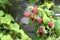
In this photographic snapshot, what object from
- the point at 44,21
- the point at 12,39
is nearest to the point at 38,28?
the point at 44,21

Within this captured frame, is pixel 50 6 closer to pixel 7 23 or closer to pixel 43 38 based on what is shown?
pixel 43 38

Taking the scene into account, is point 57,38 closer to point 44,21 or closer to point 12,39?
point 44,21

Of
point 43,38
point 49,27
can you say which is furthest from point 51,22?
point 43,38

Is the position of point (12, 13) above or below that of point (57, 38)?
above

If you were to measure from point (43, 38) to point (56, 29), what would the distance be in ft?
0.85

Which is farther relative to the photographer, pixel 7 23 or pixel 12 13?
pixel 12 13

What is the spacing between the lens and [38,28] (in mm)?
2266

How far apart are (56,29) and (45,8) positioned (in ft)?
1.13

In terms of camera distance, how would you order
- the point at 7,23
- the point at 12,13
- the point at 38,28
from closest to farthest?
the point at 7,23, the point at 38,28, the point at 12,13

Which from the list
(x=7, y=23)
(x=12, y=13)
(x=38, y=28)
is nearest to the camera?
(x=7, y=23)

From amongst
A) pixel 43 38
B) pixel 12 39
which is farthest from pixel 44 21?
pixel 12 39

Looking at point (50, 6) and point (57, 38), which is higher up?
point (50, 6)

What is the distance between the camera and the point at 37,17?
222cm

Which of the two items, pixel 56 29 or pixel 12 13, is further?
pixel 12 13
